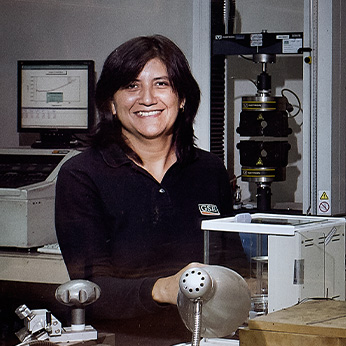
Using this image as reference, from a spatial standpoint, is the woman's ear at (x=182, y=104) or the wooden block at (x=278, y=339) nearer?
the wooden block at (x=278, y=339)

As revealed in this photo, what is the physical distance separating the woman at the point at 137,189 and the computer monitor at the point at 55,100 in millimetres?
403

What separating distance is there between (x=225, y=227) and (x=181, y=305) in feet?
1.17

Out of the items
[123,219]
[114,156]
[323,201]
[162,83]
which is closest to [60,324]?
[123,219]

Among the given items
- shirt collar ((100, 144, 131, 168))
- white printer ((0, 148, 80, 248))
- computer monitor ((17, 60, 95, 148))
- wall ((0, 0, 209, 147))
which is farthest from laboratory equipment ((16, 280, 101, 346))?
computer monitor ((17, 60, 95, 148))

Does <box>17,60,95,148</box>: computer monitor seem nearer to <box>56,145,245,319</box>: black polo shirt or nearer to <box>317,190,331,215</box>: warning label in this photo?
<box>56,145,245,319</box>: black polo shirt

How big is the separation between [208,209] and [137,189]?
0.19 meters

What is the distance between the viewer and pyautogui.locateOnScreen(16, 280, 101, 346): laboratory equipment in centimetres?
123

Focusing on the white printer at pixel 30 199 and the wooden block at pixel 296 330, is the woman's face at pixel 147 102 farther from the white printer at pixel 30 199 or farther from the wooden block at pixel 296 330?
the wooden block at pixel 296 330

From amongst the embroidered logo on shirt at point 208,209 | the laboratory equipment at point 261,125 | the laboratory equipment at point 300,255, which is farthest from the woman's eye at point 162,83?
the laboratory equipment at point 300,255

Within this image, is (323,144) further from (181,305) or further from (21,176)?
(181,305)

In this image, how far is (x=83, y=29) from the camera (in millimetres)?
2326

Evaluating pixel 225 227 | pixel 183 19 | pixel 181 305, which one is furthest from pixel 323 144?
pixel 181 305

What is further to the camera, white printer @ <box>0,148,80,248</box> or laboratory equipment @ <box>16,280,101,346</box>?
white printer @ <box>0,148,80,248</box>

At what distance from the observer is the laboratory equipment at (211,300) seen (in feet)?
3.12
